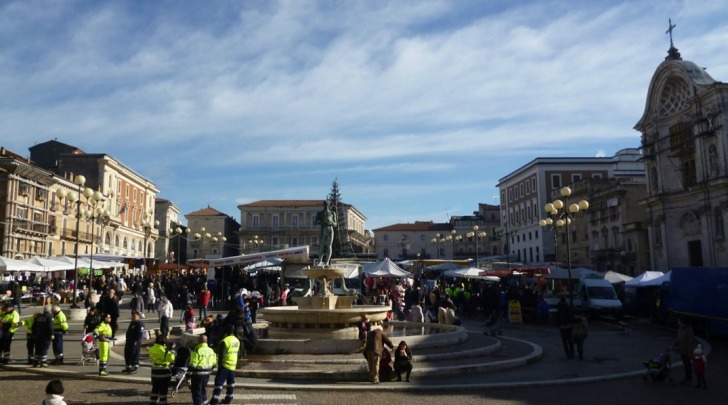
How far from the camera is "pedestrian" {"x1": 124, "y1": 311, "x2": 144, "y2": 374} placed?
11664mm

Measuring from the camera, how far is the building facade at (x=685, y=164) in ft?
121

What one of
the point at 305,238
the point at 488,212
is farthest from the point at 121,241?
the point at 488,212

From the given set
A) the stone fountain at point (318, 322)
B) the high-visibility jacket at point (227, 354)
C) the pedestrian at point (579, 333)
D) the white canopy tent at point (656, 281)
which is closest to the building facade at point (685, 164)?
the white canopy tent at point (656, 281)

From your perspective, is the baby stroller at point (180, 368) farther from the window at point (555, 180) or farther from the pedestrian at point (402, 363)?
the window at point (555, 180)

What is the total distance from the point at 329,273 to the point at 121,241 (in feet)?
183

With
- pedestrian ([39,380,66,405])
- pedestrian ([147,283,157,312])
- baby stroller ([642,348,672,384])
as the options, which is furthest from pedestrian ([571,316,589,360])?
Result: pedestrian ([147,283,157,312])

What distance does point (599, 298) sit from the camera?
2605cm

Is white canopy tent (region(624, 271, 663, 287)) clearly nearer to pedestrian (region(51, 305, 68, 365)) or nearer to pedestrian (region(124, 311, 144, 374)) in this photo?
pedestrian (region(124, 311, 144, 374))

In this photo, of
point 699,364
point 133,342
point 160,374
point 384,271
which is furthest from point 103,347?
point 384,271

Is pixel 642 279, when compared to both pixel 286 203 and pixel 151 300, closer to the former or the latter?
pixel 151 300

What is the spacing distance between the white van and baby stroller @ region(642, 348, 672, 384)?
47.9 feet

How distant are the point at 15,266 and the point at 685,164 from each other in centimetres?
4403

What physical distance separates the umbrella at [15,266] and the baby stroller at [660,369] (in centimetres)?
2672

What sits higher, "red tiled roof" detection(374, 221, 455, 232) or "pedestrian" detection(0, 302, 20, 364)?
"red tiled roof" detection(374, 221, 455, 232)
